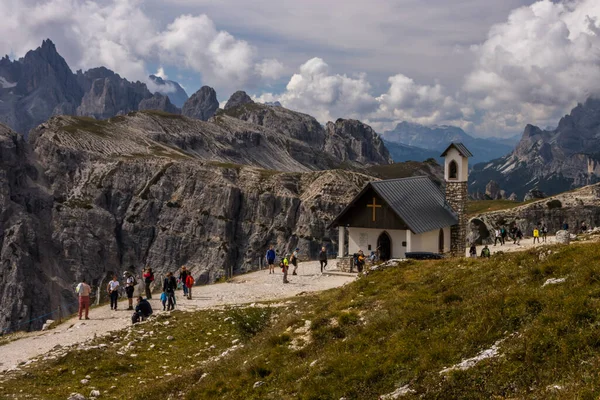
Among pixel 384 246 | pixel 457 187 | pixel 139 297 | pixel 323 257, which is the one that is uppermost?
pixel 457 187

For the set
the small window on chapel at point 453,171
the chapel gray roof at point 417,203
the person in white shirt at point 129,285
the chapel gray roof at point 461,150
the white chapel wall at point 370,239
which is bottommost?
the person in white shirt at point 129,285

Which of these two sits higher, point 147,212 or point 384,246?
point 147,212

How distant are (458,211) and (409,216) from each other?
836 centimetres

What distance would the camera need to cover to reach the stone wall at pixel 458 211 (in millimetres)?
49281

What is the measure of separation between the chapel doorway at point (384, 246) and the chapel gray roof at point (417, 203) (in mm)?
2663

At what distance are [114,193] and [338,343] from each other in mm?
152337

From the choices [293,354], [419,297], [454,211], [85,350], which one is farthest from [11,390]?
[454,211]

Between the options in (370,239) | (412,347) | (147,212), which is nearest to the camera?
(412,347)

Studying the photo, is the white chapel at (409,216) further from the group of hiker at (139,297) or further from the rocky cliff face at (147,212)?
the rocky cliff face at (147,212)

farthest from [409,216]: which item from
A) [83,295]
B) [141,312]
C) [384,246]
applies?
[83,295]

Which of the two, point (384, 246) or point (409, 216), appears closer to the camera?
point (409, 216)

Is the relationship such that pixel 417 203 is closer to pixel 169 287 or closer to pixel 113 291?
pixel 169 287

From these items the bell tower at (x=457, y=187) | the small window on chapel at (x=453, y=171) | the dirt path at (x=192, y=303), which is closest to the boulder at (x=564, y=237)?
the bell tower at (x=457, y=187)

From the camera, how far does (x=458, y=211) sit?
4959cm
